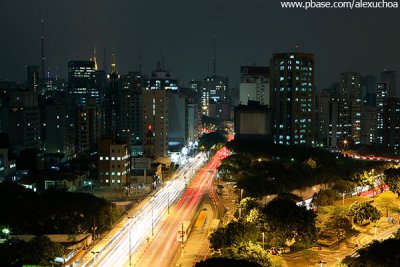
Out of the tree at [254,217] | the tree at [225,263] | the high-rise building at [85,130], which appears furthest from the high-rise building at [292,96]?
the tree at [225,263]

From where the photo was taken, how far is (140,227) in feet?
96.4

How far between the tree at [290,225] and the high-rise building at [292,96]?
1422 inches

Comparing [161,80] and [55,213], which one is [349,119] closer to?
[161,80]

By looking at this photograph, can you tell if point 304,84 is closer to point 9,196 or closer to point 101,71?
point 9,196

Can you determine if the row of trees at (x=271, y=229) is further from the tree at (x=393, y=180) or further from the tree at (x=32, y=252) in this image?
the tree at (x=393, y=180)

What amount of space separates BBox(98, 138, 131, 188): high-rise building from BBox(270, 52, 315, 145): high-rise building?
2521 centimetres

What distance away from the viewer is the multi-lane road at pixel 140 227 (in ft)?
79.4

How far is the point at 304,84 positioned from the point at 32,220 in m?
39.9

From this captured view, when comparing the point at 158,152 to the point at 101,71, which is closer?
the point at 158,152

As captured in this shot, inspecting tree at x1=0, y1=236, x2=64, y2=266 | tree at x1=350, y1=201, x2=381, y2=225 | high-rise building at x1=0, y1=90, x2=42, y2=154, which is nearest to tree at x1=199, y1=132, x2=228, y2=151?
high-rise building at x1=0, y1=90, x2=42, y2=154

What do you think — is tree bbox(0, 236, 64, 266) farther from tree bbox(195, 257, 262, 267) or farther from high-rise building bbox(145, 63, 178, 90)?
high-rise building bbox(145, 63, 178, 90)

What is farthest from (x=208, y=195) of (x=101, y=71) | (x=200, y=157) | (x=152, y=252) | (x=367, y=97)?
(x=367, y=97)

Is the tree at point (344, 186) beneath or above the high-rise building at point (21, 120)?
beneath

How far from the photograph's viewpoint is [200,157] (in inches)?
2490
